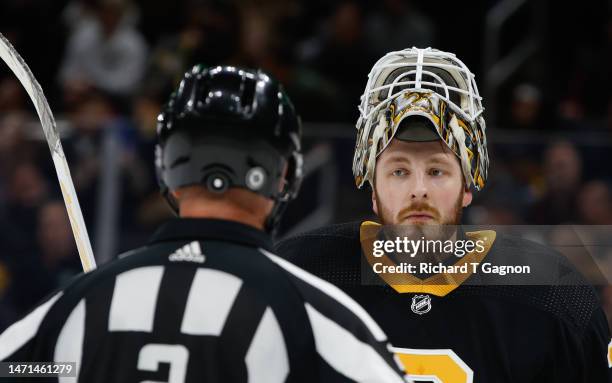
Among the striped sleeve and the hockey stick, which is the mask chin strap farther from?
the hockey stick

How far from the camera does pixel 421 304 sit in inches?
109

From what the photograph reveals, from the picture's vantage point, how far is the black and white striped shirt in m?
1.94

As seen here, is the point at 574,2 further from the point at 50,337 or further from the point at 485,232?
the point at 50,337

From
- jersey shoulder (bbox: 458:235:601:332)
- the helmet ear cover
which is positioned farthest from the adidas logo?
jersey shoulder (bbox: 458:235:601:332)

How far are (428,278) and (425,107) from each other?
0.42m

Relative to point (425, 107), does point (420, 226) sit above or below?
below

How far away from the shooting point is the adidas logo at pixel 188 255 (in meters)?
2.01

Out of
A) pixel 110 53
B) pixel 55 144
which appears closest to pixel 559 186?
pixel 110 53

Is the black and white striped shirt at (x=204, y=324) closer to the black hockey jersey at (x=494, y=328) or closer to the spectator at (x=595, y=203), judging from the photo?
the black hockey jersey at (x=494, y=328)

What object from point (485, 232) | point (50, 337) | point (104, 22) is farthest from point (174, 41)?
point (50, 337)

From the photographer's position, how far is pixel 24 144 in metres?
6.24

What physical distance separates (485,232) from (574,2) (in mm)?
5751

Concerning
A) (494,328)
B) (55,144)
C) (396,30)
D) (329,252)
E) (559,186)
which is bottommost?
(494,328)

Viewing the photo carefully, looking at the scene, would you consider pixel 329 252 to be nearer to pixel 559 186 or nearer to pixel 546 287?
pixel 546 287
